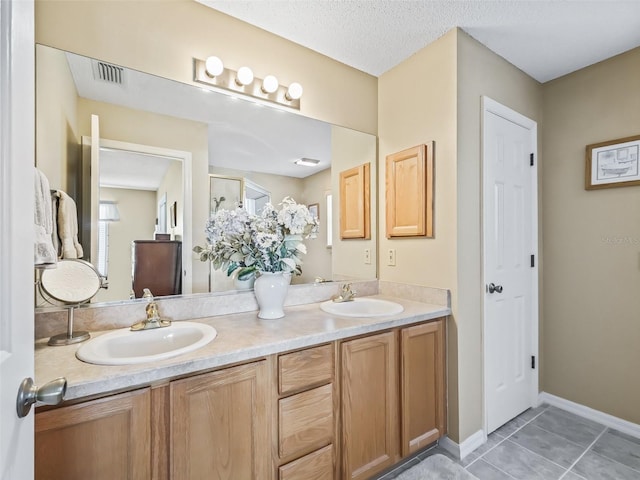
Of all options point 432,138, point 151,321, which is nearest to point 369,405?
point 151,321

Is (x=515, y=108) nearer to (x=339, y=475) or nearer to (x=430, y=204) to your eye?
(x=430, y=204)

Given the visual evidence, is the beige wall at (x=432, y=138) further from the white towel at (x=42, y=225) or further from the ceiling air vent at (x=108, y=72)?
the white towel at (x=42, y=225)

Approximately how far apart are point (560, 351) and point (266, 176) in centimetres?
249

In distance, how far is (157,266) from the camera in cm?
151

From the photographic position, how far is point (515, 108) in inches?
84.7

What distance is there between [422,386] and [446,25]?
203 centimetres

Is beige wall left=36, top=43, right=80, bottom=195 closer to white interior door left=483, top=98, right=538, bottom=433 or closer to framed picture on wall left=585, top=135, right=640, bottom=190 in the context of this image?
white interior door left=483, top=98, right=538, bottom=433

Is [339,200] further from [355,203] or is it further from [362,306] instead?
[362,306]

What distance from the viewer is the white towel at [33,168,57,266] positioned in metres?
0.81

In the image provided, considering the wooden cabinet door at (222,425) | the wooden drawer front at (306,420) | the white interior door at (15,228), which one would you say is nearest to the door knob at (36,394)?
the white interior door at (15,228)

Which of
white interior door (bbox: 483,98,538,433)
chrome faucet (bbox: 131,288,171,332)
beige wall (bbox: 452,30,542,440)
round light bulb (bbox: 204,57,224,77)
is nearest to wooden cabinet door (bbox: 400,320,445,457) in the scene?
beige wall (bbox: 452,30,542,440)

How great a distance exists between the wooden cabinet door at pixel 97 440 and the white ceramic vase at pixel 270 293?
2.19ft

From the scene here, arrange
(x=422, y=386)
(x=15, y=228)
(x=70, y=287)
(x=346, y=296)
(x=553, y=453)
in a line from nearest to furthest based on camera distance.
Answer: (x=15, y=228) < (x=70, y=287) < (x=422, y=386) < (x=553, y=453) < (x=346, y=296)

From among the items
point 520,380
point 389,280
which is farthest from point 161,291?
point 520,380
